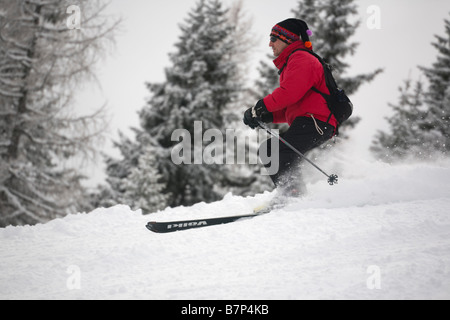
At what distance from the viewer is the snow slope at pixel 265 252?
2.19 meters

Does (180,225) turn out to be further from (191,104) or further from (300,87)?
(191,104)

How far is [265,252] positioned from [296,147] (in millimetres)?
1705

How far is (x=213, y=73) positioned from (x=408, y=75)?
2225 cm

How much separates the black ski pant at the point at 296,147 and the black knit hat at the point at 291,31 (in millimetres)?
988

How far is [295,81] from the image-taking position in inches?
150

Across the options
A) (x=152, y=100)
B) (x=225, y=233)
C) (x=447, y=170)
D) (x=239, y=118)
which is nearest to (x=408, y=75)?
(x=239, y=118)

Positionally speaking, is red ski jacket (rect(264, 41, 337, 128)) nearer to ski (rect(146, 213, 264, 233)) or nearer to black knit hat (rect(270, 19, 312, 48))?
black knit hat (rect(270, 19, 312, 48))

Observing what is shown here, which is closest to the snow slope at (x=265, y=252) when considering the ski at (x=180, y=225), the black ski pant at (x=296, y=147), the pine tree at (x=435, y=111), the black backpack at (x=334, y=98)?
the ski at (x=180, y=225)

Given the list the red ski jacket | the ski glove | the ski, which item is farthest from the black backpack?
the ski

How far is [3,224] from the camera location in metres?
10.5

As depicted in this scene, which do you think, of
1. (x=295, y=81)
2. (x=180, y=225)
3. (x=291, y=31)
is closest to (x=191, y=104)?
(x=291, y=31)

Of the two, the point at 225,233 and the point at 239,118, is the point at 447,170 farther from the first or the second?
the point at 239,118

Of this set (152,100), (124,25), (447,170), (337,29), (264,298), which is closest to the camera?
(264,298)

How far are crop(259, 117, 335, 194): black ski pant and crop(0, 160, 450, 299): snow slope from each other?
32 centimetres
